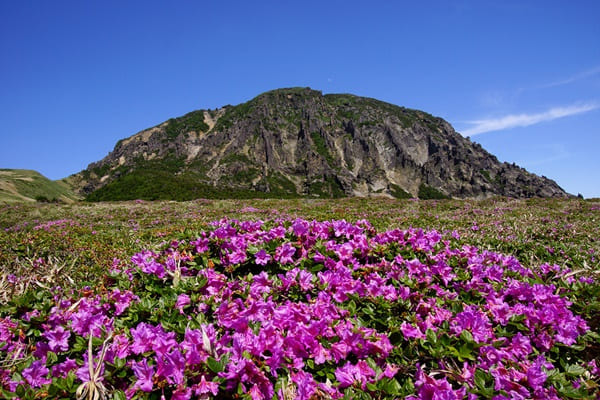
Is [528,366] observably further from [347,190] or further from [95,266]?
[347,190]

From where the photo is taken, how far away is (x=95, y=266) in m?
5.46

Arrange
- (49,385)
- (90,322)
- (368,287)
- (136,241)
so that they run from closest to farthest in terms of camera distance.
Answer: (49,385), (90,322), (368,287), (136,241)

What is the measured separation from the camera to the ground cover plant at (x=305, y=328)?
1.66 meters

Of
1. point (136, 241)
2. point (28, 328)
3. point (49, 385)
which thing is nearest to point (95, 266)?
point (136, 241)

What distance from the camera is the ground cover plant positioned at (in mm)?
1655

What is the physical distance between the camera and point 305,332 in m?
1.95

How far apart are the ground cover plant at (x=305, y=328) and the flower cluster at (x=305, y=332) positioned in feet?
0.03

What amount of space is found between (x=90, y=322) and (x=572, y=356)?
334 centimetres

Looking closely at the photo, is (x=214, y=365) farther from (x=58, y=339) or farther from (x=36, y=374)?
(x=58, y=339)

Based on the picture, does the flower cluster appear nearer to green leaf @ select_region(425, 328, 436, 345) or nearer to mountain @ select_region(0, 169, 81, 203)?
green leaf @ select_region(425, 328, 436, 345)

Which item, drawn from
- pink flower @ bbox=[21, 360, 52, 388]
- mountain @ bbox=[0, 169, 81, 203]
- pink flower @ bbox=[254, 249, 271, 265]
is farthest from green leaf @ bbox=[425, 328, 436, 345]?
mountain @ bbox=[0, 169, 81, 203]

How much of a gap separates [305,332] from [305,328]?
24 millimetres

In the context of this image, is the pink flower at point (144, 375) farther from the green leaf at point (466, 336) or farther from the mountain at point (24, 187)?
the mountain at point (24, 187)

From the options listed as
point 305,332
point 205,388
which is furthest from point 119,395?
point 305,332
